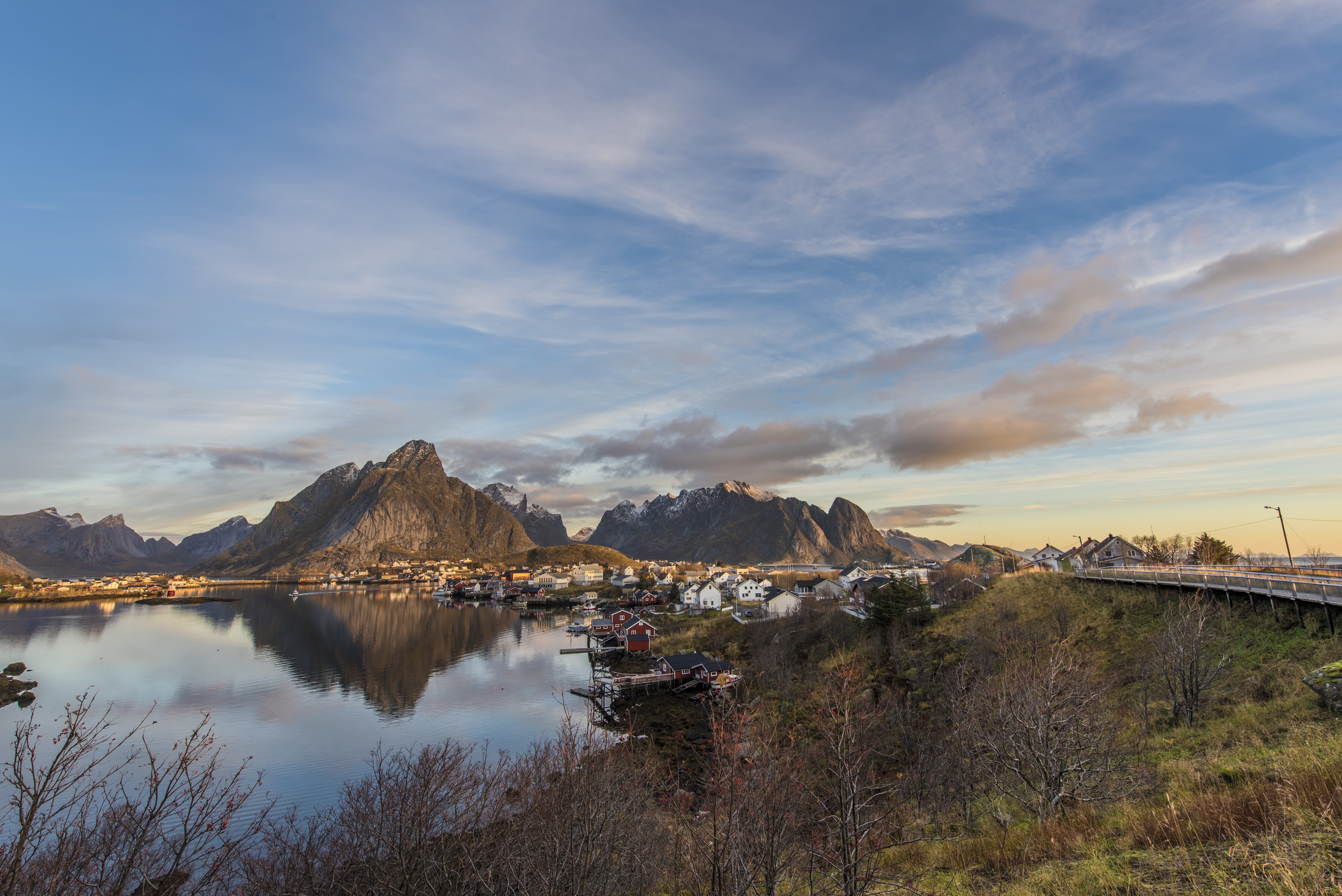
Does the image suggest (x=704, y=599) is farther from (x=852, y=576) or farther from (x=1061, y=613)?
(x=1061, y=613)

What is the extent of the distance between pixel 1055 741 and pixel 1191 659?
10.5m

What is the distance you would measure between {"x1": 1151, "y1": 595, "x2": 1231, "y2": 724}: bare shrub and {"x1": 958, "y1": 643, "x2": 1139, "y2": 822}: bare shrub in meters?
2.55

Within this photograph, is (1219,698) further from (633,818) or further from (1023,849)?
(633,818)

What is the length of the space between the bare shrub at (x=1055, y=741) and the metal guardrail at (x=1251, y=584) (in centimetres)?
1102

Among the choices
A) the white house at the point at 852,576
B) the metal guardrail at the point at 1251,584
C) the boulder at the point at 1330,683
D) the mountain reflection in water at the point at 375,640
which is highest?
the metal guardrail at the point at 1251,584

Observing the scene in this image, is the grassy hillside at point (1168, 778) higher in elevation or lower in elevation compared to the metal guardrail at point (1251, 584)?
lower

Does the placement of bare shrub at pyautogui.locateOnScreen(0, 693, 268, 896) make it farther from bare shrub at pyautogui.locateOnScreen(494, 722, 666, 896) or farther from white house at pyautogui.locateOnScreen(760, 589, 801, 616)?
white house at pyautogui.locateOnScreen(760, 589, 801, 616)

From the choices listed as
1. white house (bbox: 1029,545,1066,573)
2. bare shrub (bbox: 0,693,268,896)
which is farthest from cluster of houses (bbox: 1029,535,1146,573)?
bare shrub (bbox: 0,693,268,896)

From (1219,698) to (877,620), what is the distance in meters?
33.7

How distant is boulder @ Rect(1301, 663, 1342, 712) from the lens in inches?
609

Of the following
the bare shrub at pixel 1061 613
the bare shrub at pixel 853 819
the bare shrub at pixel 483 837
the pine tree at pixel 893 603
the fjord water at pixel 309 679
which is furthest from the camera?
the pine tree at pixel 893 603

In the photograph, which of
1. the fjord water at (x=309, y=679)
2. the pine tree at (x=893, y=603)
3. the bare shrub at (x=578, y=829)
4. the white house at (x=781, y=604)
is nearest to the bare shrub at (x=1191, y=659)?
the bare shrub at (x=578, y=829)

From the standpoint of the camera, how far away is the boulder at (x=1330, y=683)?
15.5 m

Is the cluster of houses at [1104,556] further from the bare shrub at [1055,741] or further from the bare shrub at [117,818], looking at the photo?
the bare shrub at [117,818]
